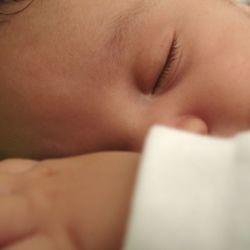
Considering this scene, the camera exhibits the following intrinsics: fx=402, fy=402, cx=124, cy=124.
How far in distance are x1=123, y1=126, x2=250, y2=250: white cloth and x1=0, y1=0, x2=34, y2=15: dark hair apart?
17.4 inches

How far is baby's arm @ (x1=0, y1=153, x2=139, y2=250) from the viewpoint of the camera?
14.9 inches

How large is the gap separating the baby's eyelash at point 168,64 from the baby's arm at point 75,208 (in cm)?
25

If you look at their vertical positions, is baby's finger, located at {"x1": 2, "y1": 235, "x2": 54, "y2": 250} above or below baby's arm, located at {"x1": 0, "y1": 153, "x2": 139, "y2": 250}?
below

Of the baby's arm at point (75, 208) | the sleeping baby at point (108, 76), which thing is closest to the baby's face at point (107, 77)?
the sleeping baby at point (108, 76)

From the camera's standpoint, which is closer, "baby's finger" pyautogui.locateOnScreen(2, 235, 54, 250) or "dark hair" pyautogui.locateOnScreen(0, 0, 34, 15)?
"baby's finger" pyautogui.locateOnScreen(2, 235, 54, 250)

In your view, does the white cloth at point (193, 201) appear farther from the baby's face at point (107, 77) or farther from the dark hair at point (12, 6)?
the dark hair at point (12, 6)

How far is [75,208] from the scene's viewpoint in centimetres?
40

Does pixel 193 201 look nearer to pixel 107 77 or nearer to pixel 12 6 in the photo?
pixel 107 77

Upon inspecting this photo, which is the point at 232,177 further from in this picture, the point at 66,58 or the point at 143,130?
the point at 66,58

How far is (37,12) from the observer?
688 mm

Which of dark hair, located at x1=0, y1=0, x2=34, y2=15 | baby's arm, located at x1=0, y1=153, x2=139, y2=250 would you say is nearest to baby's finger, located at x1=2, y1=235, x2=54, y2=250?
baby's arm, located at x1=0, y1=153, x2=139, y2=250

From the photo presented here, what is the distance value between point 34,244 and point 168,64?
399 mm

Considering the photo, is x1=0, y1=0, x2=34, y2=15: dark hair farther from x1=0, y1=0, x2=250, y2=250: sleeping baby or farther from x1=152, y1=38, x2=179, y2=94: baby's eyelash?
x1=152, y1=38, x2=179, y2=94: baby's eyelash

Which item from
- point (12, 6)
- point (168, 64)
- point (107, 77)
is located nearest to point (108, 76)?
point (107, 77)
